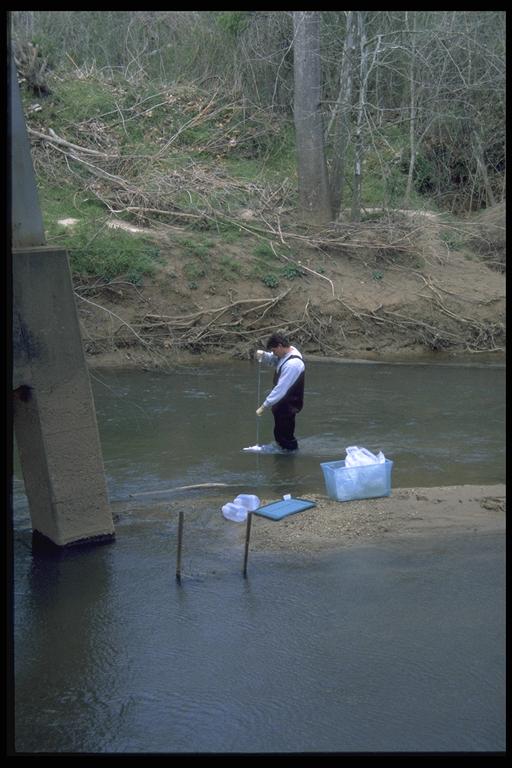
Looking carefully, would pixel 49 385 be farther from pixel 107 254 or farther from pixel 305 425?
pixel 107 254

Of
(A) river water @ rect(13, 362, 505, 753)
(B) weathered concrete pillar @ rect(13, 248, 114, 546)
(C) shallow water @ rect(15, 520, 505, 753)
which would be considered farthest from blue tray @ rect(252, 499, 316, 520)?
(B) weathered concrete pillar @ rect(13, 248, 114, 546)

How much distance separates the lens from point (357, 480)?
9.05 metres

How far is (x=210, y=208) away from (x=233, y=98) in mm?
5507

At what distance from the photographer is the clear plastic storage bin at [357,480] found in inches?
356

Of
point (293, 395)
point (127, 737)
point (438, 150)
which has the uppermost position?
point (438, 150)

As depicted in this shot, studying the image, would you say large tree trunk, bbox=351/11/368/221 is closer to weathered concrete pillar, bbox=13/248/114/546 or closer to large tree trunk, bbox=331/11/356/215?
large tree trunk, bbox=331/11/356/215

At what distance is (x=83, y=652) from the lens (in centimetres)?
666

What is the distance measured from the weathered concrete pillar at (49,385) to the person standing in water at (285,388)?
3299 mm

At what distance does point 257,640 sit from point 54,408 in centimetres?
278

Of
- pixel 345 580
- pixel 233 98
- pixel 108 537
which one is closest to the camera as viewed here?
pixel 345 580

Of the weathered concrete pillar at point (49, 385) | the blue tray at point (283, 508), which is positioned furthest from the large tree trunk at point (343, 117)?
the weathered concrete pillar at point (49, 385)

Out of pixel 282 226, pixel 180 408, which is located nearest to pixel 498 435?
pixel 180 408

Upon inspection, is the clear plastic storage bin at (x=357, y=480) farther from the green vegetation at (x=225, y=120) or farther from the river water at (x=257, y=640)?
the green vegetation at (x=225, y=120)

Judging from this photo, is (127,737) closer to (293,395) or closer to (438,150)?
(293,395)
